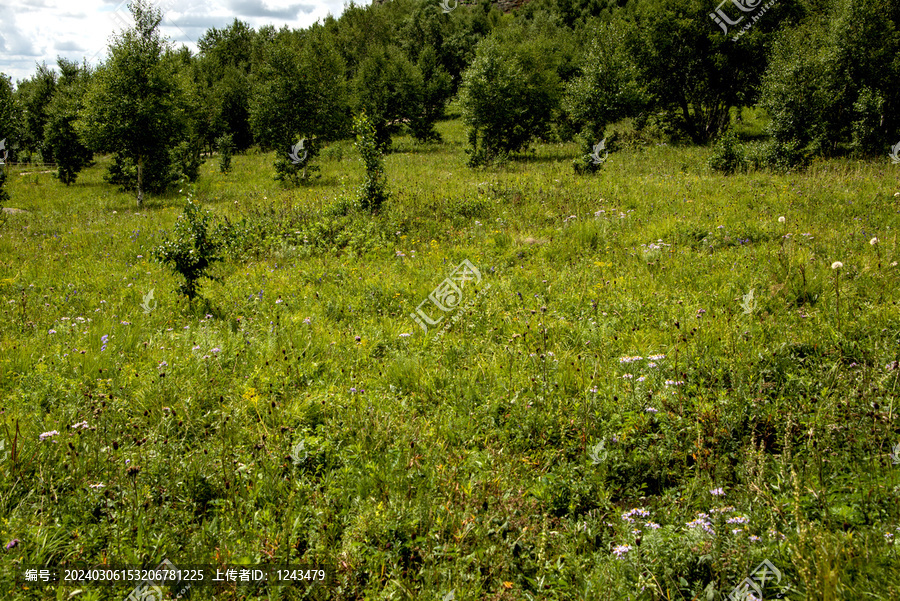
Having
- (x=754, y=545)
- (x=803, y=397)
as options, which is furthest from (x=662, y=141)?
(x=754, y=545)

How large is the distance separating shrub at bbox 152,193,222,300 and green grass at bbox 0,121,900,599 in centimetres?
54

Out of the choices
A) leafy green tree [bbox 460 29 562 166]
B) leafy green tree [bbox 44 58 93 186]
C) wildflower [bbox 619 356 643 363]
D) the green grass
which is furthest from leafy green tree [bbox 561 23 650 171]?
leafy green tree [bbox 44 58 93 186]

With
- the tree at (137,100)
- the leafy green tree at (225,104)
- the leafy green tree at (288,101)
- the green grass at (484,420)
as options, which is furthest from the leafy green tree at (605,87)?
the leafy green tree at (225,104)

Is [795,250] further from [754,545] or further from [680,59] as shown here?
[680,59]

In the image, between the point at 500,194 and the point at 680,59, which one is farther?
the point at 680,59

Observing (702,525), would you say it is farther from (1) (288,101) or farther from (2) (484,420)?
(1) (288,101)

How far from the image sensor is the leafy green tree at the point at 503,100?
25188 mm

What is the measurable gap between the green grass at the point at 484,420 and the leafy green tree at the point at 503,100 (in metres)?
17.6

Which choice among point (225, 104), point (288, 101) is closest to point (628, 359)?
point (288, 101)

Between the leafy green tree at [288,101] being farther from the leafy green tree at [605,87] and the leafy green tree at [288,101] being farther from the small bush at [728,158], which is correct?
the small bush at [728,158]

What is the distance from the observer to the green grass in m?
2.87

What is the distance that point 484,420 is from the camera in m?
4.29

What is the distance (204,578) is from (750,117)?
137ft

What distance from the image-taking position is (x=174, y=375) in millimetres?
4910
